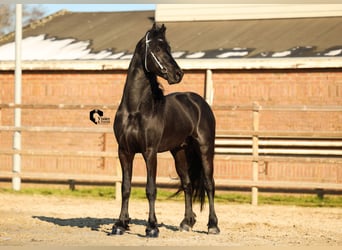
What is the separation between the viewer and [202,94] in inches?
710

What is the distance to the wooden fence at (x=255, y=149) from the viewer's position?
1549 centimetres

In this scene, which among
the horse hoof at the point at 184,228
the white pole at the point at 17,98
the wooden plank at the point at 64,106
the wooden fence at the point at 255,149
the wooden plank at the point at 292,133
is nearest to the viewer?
the horse hoof at the point at 184,228

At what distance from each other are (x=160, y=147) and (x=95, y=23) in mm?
14032

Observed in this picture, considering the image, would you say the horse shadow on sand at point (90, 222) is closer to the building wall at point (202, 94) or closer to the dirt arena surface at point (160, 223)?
the dirt arena surface at point (160, 223)

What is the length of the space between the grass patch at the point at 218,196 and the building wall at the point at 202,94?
0.43 m

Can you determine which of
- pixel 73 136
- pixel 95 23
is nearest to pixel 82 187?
pixel 73 136

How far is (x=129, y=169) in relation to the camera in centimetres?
1040

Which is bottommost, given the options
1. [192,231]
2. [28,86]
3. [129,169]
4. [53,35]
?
[192,231]

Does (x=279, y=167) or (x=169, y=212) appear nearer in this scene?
(x=169, y=212)

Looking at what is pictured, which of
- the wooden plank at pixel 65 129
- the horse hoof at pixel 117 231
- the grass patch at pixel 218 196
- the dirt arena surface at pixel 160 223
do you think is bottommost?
the dirt arena surface at pixel 160 223

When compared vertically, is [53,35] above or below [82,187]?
above

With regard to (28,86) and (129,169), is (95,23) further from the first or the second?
(129,169)

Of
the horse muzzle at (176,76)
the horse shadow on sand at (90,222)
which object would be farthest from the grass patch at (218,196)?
the horse muzzle at (176,76)

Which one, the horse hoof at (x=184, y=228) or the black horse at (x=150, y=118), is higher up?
the black horse at (x=150, y=118)
